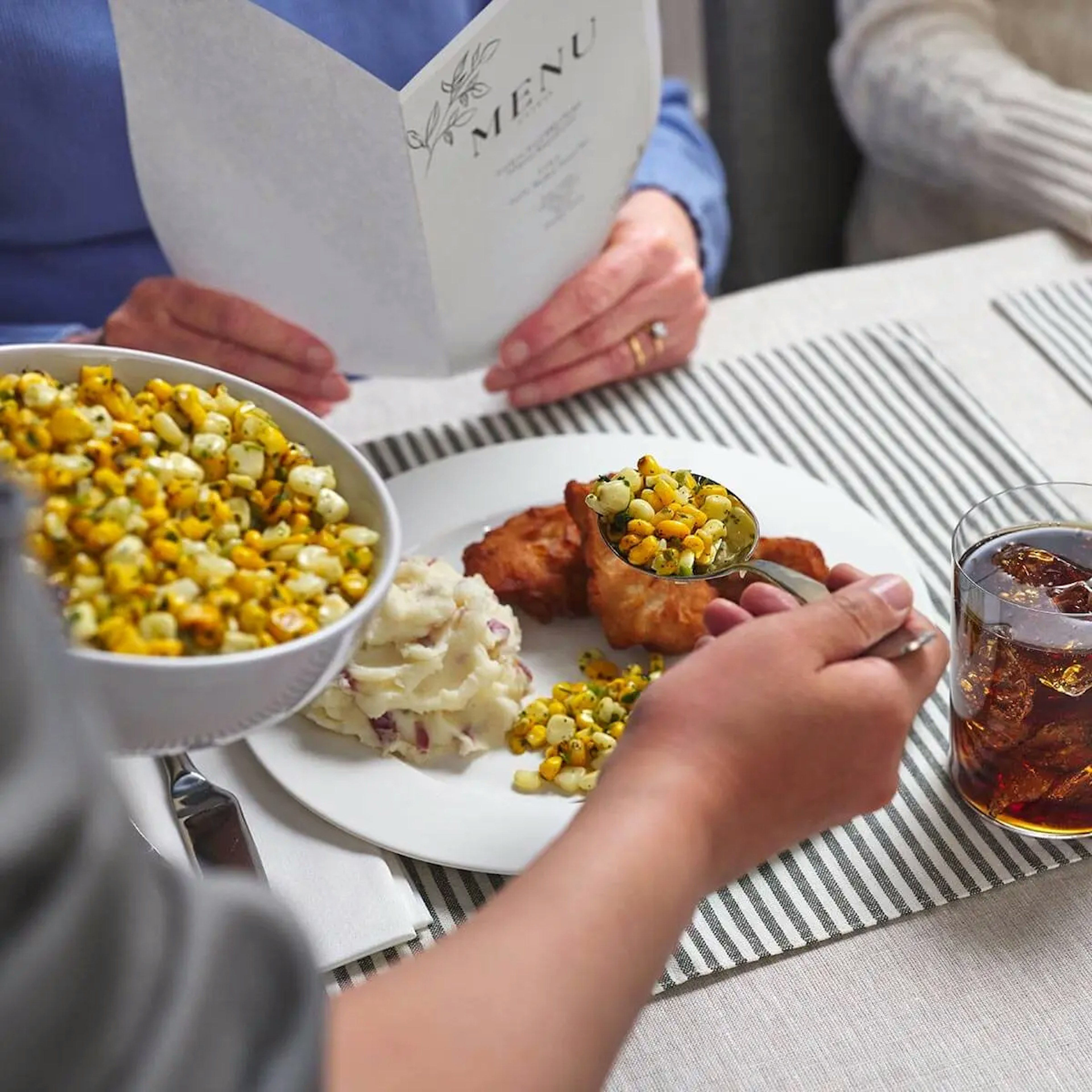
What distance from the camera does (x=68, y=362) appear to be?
0.82m

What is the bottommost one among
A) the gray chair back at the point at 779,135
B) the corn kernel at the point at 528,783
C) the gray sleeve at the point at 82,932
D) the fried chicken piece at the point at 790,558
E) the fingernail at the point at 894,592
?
the gray chair back at the point at 779,135

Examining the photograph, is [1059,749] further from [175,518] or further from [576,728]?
[175,518]

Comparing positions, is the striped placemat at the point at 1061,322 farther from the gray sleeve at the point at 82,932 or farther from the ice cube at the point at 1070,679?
the gray sleeve at the point at 82,932

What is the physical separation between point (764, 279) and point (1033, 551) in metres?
1.78

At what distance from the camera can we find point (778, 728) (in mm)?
779

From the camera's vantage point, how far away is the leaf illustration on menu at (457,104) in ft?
3.78

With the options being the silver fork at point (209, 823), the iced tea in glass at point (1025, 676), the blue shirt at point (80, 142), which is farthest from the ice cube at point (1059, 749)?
the blue shirt at point (80, 142)

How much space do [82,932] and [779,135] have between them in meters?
2.27

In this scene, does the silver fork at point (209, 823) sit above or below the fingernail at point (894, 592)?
below

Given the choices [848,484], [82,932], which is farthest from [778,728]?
[848,484]

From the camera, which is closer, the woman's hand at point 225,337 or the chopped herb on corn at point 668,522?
the chopped herb on corn at point 668,522

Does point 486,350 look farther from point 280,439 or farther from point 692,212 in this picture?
point 280,439

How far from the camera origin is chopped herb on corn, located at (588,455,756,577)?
39.6 inches

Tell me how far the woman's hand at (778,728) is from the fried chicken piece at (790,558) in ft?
0.88
